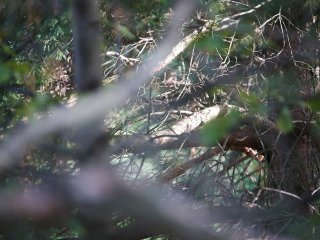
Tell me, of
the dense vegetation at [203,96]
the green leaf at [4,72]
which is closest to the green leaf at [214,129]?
the dense vegetation at [203,96]

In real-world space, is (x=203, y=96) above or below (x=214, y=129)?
above

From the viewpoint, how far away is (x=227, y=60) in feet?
12.8

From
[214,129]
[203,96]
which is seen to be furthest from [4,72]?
[203,96]

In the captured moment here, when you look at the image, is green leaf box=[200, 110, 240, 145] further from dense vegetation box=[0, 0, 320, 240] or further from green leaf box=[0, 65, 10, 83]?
green leaf box=[0, 65, 10, 83]

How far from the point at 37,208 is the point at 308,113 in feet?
11.8

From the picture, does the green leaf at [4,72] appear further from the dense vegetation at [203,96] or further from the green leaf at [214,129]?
the green leaf at [214,129]

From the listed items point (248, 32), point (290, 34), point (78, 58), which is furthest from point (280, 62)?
point (78, 58)

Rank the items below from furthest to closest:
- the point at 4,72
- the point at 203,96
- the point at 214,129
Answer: the point at 203,96 < the point at 4,72 < the point at 214,129

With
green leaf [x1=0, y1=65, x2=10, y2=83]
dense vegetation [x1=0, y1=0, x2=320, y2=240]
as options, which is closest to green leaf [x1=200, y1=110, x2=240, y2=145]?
dense vegetation [x1=0, y1=0, x2=320, y2=240]

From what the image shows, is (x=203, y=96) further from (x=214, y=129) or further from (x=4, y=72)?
(x=214, y=129)

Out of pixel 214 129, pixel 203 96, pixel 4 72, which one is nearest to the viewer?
pixel 214 129

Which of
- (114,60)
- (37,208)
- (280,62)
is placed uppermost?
(114,60)

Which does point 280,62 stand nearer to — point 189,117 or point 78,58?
point 189,117

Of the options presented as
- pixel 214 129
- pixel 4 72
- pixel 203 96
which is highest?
pixel 203 96
